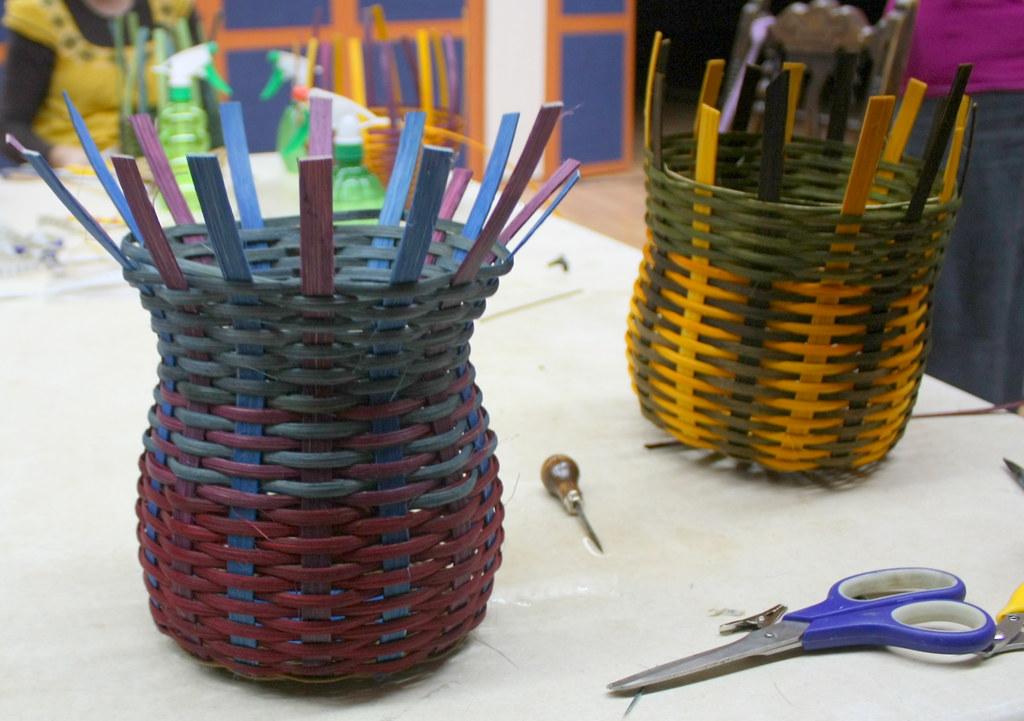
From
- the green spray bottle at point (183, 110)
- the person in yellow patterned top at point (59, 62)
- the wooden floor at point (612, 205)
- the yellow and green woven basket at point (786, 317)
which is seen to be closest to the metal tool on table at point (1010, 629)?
the yellow and green woven basket at point (786, 317)

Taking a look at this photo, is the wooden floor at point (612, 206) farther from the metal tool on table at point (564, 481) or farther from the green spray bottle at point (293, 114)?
the metal tool on table at point (564, 481)

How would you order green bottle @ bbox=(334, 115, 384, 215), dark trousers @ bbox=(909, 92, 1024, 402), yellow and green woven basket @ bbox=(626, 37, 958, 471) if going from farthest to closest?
dark trousers @ bbox=(909, 92, 1024, 402) < green bottle @ bbox=(334, 115, 384, 215) < yellow and green woven basket @ bbox=(626, 37, 958, 471)

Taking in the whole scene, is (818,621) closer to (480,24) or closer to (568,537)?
(568,537)

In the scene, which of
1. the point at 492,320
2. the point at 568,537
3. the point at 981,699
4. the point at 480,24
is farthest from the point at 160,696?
the point at 480,24

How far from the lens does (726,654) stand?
0.46 m

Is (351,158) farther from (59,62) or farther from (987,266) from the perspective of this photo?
(59,62)

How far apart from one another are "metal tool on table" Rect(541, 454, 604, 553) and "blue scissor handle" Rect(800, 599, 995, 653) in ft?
0.54

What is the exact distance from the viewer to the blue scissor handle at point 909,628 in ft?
1.52

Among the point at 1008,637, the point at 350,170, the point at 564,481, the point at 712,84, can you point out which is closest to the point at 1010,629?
the point at 1008,637

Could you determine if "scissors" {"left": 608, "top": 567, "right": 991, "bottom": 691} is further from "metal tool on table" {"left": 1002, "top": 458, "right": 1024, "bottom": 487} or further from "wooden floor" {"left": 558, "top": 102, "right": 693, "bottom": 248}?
"wooden floor" {"left": 558, "top": 102, "right": 693, "bottom": 248}

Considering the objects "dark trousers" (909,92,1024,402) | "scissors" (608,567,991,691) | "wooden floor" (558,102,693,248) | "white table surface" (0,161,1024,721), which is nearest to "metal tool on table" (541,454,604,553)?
"white table surface" (0,161,1024,721)

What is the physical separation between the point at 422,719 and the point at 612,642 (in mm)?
99

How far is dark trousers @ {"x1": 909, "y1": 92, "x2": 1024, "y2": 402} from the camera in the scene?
119 cm

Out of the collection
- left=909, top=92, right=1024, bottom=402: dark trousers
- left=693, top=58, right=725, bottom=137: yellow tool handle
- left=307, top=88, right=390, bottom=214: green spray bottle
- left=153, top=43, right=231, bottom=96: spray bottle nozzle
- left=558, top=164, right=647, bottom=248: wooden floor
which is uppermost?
left=693, top=58, right=725, bottom=137: yellow tool handle
